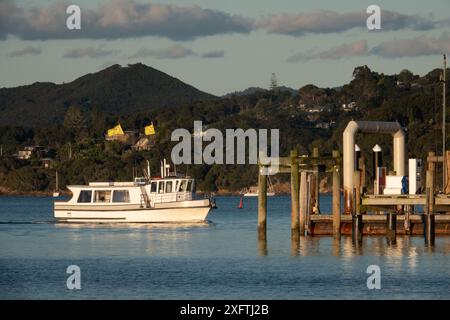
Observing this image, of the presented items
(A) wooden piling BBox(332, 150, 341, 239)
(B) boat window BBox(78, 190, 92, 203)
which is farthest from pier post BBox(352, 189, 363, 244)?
(B) boat window BBox(78, 190, 92, 203)

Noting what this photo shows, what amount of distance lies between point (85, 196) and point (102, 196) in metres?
1.41

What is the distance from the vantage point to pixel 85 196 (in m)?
87.6

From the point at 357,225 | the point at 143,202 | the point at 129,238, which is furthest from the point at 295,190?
the point at 143,202

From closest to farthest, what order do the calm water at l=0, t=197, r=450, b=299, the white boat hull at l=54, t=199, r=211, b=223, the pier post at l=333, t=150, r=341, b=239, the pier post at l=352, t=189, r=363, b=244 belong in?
the calm water at l=0, t=197, r=450, b=299, the pier post at l=352, t=189, r=363, b=244, the pier post at l=333, t=150, r=341, b=239, the white boat hull at l=54, t=199, r=211, b=223

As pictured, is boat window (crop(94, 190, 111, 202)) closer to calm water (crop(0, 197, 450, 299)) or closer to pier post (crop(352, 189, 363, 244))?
calm water (crop(0, 197, 450, 299))

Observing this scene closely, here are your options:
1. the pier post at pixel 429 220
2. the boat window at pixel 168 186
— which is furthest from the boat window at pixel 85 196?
the pier post at pixel 429 220

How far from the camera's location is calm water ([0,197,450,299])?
48594 millimetres

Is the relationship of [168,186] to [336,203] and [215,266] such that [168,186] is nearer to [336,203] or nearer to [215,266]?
[336,203]

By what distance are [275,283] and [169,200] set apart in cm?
3414

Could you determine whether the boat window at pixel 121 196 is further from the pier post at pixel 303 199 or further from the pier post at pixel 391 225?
the pier post at pixel 391 225

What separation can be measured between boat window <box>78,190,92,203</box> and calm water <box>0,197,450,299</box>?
23.2 ft
